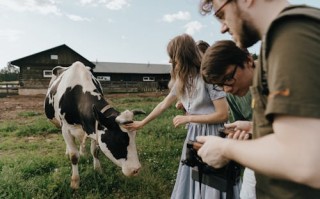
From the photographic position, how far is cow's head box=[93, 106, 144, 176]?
469 centimetres

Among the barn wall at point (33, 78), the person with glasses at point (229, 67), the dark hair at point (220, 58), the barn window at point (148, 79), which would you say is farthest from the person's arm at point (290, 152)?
the barn window at point (148, 79)

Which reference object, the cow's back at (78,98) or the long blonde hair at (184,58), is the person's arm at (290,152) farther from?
the cow's back at (78,98)

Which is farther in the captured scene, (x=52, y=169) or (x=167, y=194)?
(x=52, y=169)

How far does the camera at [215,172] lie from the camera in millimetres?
1809

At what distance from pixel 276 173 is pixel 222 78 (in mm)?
1275

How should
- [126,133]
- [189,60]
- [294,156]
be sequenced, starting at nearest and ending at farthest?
1. [294,156]
2. [189,60]
3. [126,133]

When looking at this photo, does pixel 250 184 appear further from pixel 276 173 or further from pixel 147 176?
pixel 147 176

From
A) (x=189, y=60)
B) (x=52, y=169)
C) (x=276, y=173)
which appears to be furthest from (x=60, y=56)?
(x=276, y=173)

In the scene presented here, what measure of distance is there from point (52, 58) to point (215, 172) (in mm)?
35493

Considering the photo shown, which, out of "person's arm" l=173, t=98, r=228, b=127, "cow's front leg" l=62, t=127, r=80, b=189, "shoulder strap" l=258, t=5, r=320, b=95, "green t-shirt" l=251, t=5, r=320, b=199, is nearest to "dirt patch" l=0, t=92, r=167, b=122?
"cow's front leg" l=62, t=127, r=80, b=189

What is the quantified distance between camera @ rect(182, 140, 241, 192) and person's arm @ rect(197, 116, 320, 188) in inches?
26.5

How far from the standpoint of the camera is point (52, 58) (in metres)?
35.1

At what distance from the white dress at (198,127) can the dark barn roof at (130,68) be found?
36539mm

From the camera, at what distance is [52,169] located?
21.1ft
